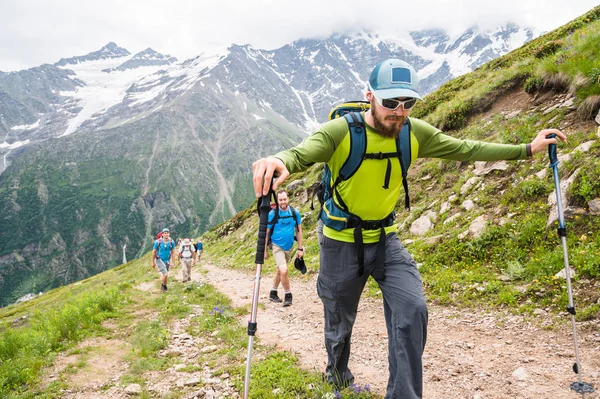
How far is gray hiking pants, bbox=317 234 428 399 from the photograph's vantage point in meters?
3.82

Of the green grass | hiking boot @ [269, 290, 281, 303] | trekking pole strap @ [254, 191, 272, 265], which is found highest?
trekking pole strap @ [254, 191, 272, 265]

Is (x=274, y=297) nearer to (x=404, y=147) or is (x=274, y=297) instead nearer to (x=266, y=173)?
(x=404, y=147)

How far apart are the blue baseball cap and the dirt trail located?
13.8 ft

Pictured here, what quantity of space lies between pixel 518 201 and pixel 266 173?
8.93m

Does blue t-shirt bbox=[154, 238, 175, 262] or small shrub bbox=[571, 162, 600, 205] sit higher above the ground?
small shrub bbox=[571, 162, 600, 205]

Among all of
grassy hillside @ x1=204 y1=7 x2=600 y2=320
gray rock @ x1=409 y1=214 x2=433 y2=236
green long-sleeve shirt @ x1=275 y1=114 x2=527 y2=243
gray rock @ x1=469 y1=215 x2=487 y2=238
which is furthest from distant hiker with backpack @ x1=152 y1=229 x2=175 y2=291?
green long-sleeve shirt @ x1=275 y1=114 x2=527 y2=243

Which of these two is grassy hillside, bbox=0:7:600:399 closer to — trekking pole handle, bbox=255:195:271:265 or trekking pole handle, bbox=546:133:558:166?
trekking pole handle, bbox=255:195:271:265

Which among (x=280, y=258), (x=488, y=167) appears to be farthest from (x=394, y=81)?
(x=488, y=167)

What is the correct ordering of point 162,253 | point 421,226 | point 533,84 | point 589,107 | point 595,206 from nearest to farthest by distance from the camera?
point 595,206, point 589,107, point 421,226, point 533,84, point 162,253

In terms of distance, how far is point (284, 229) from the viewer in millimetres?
11445

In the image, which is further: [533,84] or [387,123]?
[533,84]

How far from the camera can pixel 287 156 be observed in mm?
3477

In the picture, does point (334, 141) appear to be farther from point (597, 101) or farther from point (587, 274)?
point (597, 101)

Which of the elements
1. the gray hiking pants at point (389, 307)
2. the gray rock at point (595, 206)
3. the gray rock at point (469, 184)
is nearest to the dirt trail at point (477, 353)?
the gray hiking pants at point (389, 307)
